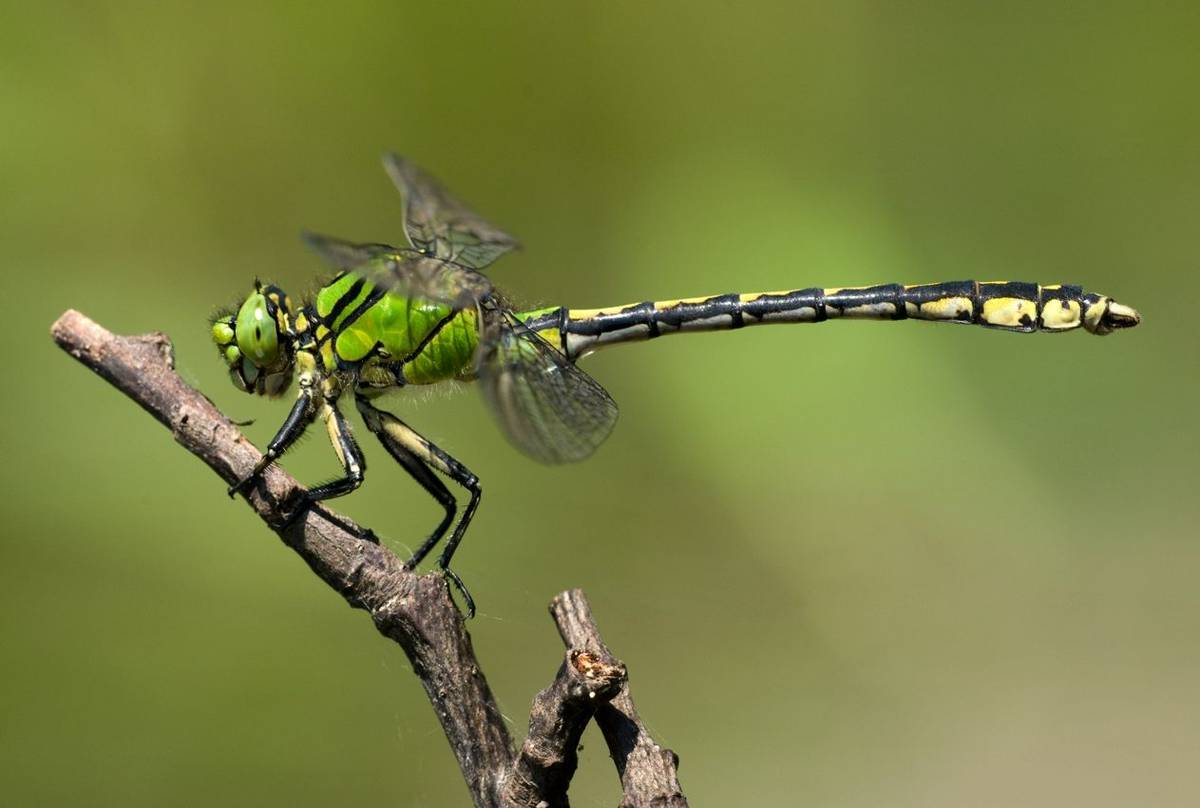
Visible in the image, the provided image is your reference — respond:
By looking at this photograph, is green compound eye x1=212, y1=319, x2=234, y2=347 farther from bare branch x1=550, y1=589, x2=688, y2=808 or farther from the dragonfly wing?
bare branch x1=550, y1=589, x2=688, y2=808

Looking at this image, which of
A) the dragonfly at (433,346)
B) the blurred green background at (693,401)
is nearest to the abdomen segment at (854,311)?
the dragonfly at (433,346)

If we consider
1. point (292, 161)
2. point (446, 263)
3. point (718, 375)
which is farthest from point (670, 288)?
point (446, 263)

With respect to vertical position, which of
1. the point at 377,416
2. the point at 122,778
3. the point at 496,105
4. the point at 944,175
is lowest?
the point at 122,778

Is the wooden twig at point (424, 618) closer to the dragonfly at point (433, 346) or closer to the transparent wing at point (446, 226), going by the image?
the dragonfly at point (433, 346)

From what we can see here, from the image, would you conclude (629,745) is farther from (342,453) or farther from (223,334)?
(223,334)

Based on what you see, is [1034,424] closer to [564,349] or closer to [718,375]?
[718,375]

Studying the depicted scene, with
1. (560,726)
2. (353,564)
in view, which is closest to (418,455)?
(353,564)

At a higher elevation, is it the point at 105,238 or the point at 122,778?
the point at 105,238
